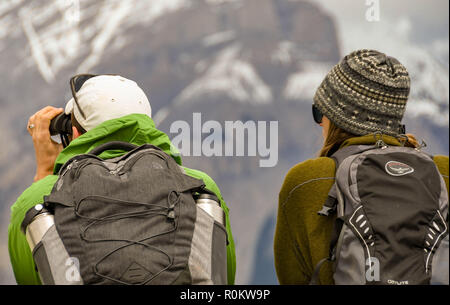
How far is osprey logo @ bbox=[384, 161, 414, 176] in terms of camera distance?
1.82 m

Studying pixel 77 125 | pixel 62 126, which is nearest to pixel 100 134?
pixel 77 125

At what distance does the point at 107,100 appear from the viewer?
213 centimetres

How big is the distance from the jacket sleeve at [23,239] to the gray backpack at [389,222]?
0.86 meters

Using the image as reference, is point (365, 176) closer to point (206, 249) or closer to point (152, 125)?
point (206, 249)

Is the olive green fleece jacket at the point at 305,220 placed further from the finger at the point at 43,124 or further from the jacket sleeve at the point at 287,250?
the finger at the point at 43,124

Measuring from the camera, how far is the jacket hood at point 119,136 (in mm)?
1999

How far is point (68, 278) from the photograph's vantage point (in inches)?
63.7

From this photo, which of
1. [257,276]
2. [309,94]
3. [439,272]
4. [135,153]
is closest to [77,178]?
[135,153]

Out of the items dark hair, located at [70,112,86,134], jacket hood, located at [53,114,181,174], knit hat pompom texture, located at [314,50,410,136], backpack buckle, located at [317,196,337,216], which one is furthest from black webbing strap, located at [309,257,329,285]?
dark hair, located at [70,112,86,134]

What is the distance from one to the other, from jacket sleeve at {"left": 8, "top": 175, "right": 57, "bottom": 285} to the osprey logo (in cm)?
103

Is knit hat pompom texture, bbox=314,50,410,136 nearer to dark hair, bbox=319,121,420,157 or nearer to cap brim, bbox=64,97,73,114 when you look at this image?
dark hair, bbox=319,121,420,157

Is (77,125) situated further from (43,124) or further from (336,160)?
(336,160)

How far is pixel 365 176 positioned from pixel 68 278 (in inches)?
34.8

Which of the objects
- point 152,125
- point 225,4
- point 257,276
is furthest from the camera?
point 225,4
